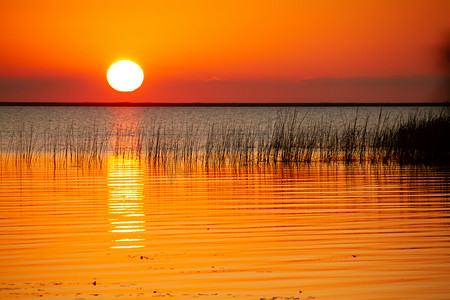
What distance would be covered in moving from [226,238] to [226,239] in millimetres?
63

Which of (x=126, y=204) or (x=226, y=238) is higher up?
(x=126, y=204)

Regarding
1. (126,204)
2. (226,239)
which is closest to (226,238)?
(226,239)

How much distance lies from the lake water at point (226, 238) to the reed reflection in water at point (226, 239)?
2 cm

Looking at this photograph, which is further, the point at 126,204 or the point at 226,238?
the point at 126,204

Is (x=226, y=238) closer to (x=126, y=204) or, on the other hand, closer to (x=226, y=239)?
(x=226, y=239)

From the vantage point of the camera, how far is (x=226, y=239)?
851 cm

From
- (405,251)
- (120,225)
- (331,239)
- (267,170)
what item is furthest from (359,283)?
(267,170)

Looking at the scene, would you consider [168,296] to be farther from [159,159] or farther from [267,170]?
[159,159]

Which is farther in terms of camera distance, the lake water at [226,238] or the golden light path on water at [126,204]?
the golden light path on water at [126,204]

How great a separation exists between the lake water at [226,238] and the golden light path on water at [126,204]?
0.03m

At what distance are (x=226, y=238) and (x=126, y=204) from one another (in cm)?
365

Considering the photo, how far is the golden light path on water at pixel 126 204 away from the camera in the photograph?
8.72 metres

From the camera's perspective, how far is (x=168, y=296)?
5895mm

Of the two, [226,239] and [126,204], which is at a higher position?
[126,204]
